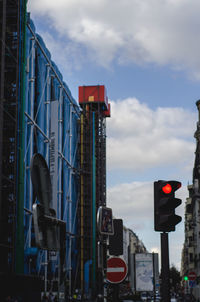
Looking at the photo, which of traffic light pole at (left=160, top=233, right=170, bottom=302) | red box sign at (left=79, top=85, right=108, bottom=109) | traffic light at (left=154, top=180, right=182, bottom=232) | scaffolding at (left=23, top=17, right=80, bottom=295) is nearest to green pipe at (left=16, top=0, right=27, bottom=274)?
scaffolding at (left=23, top=17, right=80, bottom=295)

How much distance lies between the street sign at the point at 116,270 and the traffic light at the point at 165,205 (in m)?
2.97

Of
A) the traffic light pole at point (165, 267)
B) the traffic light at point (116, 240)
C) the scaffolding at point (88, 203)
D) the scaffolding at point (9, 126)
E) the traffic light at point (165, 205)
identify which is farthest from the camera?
the scaffolding at point (88, 203)

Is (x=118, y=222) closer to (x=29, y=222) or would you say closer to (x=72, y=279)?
(x=29, y=222)

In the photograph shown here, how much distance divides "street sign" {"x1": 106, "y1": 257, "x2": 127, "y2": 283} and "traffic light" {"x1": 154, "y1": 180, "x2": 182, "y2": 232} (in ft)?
9.74

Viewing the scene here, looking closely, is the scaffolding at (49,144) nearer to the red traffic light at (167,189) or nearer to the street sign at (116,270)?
the street sign at (116,270)

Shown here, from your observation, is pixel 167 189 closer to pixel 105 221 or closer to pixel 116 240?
pixel 116 240

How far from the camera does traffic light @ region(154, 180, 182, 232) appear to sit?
7.35 metres

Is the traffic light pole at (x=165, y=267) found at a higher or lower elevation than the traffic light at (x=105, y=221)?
lower

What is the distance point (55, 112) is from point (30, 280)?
2912 cm

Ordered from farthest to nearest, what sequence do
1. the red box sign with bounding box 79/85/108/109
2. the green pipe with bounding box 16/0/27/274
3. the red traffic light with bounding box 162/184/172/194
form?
the red box sign with bounding box 79/85/108/109 < the green pipe with bounding box 16/0/27/274 < the red traffic light with bounding box 162/184/172/194

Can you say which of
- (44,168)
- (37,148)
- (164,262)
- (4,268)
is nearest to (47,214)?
(44,168)

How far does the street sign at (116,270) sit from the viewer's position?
10156 mm

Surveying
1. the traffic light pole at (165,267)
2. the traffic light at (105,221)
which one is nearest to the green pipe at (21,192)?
the traffic light at (105,221)

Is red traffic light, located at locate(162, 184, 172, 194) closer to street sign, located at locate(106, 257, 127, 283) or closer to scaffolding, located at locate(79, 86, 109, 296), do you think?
street sign, located at locate(106, 257, 127, 283)
